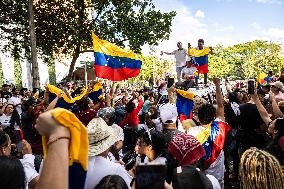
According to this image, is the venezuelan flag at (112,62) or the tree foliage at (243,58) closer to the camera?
the venezuelan flag at (112,62)

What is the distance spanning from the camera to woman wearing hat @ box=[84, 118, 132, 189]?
2799mm

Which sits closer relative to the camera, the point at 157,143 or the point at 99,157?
the point at 99,157

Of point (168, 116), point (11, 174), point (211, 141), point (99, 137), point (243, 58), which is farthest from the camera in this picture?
point (243, 58)

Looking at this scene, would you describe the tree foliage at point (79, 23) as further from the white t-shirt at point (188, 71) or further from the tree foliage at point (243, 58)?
the tree foliage at point (243, 58)

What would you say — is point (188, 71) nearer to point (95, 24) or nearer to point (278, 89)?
point (278, 89)

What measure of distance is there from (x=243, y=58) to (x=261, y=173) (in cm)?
9752

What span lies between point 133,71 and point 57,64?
3161 cm

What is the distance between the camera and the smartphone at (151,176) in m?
1.65

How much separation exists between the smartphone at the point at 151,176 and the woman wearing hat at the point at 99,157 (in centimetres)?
110

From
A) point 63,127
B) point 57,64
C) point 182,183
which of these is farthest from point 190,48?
point 57,64

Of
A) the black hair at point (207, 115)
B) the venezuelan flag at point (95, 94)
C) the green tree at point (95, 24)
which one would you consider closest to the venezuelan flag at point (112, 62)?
the venezuelan flag at point (95, 94)

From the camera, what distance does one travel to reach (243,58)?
95.5 m

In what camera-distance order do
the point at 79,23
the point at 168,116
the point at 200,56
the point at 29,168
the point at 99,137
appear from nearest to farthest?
the point at 99,137, the point at 29,168, the point at 168,116, the point at 200,56, the point at 79,23

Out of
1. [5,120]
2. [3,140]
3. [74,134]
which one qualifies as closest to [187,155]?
[74,134]
